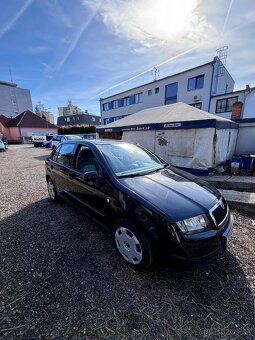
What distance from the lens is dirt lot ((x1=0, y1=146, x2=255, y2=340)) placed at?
1.62m

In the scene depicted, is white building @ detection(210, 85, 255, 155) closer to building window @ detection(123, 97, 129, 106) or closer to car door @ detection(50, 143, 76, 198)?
car door @ detection(50, 143, 76, 198)

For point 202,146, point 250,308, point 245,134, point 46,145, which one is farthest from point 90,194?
point 46,145

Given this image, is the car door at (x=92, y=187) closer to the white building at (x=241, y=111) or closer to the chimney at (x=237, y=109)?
the white building at (x=241, y=111)

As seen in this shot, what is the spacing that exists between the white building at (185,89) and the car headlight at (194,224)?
18.9 metres

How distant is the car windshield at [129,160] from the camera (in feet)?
8.99

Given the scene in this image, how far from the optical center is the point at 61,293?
1.98 metres

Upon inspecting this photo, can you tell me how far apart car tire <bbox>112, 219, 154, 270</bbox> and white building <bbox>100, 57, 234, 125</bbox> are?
753 inches

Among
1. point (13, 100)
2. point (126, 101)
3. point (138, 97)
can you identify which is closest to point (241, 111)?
point (138, 97)

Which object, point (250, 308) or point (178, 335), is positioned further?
point (250, 308)

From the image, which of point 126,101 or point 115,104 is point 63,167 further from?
point 115,104

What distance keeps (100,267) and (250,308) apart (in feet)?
5.70

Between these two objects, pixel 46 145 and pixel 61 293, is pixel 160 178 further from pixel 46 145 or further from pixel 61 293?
pixel 46 145

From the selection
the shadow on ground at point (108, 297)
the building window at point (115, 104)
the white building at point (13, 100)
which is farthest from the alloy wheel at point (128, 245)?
the white building at point (13, 100)

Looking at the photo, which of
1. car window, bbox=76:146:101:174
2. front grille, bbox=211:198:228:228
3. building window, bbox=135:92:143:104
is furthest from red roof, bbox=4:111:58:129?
front grille, bbox=211:198:228:228
